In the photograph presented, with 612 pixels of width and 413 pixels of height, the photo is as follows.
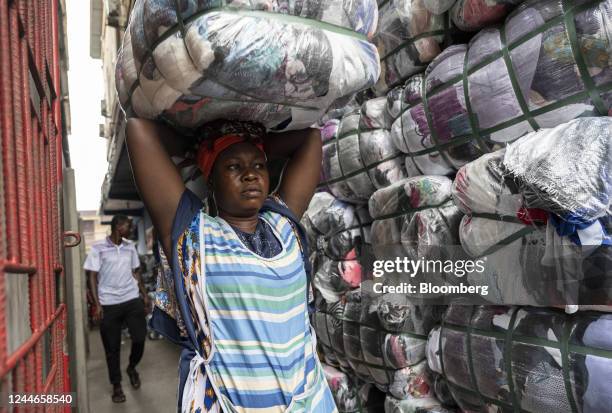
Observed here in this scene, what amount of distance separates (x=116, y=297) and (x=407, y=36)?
3.02 meters

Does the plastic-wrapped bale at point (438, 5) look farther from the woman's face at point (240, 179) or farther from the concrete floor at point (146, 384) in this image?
the concrete floor at point (146, 384)

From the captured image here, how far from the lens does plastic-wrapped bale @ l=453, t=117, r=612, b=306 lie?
1040 millimetres

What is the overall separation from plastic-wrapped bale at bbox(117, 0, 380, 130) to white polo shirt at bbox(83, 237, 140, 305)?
289 centimetres

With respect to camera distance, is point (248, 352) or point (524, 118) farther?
point (524, 118)

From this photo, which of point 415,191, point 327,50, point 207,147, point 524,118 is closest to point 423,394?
point 415,191

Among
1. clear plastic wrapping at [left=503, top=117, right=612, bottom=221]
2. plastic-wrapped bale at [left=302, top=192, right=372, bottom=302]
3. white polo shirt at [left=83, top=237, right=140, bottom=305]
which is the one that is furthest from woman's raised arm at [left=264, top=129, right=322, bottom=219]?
white polo shirt at [left=83, top=237, right=140, bottom=305]

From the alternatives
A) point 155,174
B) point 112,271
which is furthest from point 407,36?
point 112,271

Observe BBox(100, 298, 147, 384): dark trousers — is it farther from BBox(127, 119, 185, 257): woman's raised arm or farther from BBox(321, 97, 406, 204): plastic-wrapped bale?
BBox(127, 119, 185, 257): woman's raised arm

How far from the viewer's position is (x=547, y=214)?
3.79 feet

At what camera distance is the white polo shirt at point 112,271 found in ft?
11.8

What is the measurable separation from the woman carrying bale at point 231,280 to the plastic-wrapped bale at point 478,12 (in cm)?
82

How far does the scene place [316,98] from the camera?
41.0 inches

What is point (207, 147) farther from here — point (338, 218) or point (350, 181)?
point (338, 218)

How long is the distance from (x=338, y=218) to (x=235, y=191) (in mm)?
1253
